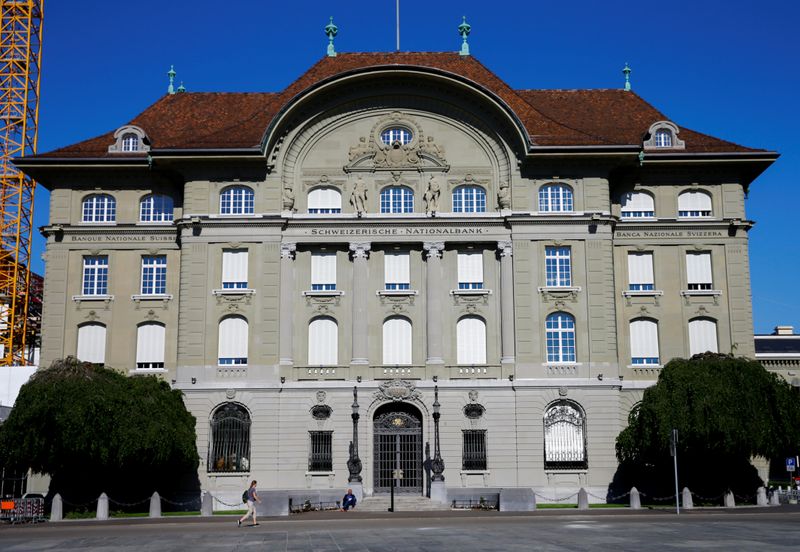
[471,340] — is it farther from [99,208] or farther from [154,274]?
[99,208]

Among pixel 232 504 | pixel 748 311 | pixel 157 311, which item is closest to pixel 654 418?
pixel 748 311

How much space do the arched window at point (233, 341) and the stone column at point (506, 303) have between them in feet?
39.6

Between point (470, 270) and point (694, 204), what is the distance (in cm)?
1171

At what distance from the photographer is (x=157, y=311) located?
Result: 48.4m

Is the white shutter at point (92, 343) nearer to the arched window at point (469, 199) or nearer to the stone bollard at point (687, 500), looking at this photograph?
the arched window at point (469, 199)

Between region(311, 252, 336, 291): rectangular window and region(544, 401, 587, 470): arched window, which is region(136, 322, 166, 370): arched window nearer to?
region(311, 252, 336, 291): rectangular window

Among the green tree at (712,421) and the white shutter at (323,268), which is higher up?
the white shutter at (323,268)

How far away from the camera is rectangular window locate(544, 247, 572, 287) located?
47688 mm

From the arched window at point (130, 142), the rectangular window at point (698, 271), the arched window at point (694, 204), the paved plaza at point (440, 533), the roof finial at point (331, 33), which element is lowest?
the paved plaza at point (440, 533)

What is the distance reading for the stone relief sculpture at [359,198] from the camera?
47.9 meters

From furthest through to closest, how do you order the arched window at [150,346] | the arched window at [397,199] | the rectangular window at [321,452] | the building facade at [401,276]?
the arched window at [397,199] → the arched window at [150,346] → the building facade at [401,276] → the rectangular window at [321,452]

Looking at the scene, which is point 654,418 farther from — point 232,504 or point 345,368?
point 232,504

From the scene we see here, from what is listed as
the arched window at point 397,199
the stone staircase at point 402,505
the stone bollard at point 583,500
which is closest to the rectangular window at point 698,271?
the stone bollard at point 583,500

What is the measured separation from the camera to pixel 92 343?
48469 mm
